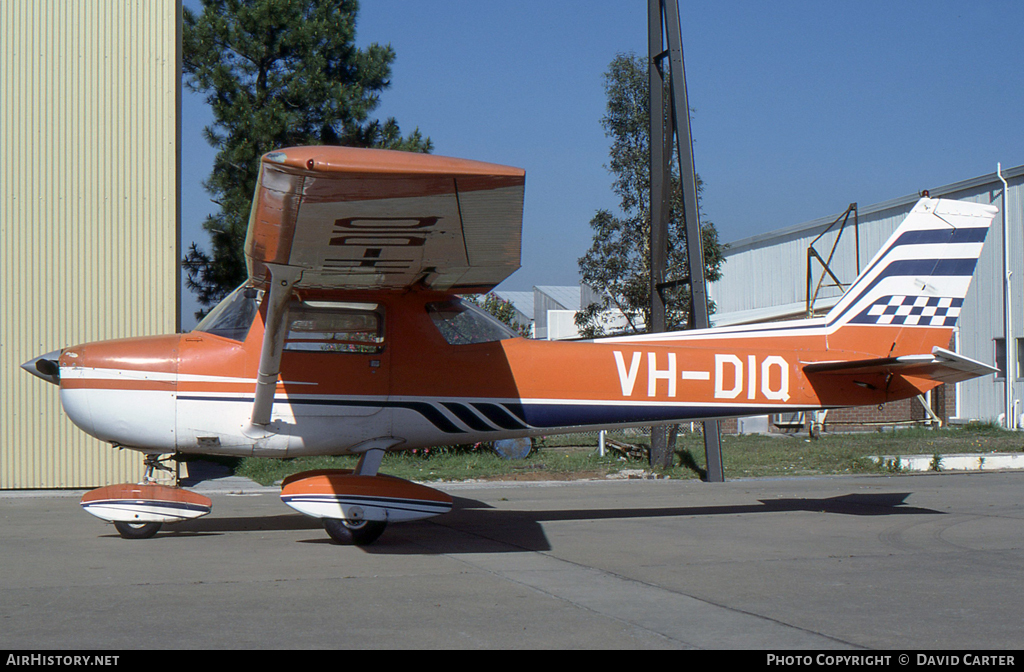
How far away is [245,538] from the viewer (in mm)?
6934

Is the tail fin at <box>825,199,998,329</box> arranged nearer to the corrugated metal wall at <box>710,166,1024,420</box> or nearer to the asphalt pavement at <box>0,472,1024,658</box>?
the asphalt pavement at <box>0,472,1024,658</box>

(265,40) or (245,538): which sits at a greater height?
(265,40)

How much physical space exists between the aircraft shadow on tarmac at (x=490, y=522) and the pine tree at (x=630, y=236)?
478 inches

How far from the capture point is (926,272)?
8.29 meters

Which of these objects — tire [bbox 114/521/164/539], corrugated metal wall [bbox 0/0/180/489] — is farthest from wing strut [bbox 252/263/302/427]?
corrugated metal wall [bbox 0/0/180/489]

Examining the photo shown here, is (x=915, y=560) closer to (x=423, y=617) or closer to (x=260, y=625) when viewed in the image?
(x=423, y=617)

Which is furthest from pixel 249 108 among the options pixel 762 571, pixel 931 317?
pixel 762 571

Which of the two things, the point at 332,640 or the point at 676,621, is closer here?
the point at 332,640

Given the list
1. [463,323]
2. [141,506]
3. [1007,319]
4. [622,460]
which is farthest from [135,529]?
[1007,319]

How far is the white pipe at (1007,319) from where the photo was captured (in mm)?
22922

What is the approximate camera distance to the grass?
40.4 ft

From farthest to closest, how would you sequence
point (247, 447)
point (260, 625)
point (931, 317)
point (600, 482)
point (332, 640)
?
point (600, 482) < point (931, 317) < point (247, 447) < point (260, 625) < point (332, 640)

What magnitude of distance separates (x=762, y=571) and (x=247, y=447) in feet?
13.2
